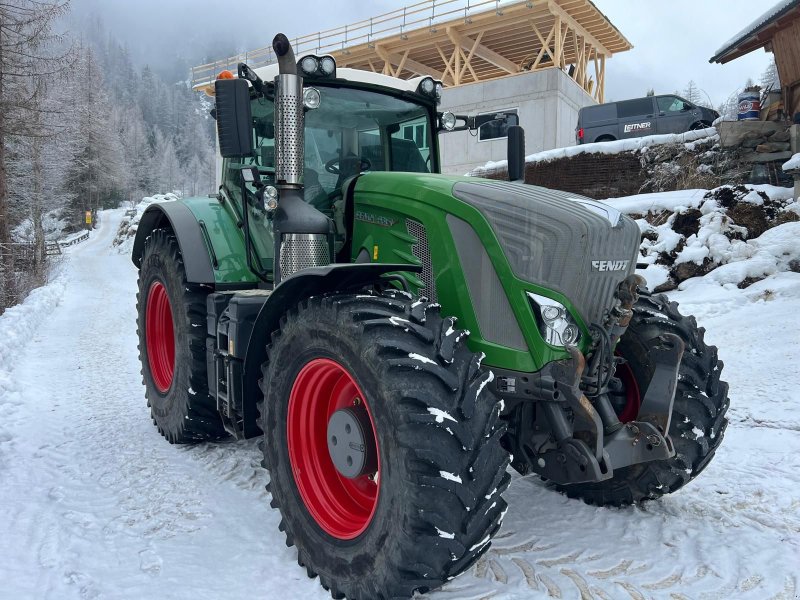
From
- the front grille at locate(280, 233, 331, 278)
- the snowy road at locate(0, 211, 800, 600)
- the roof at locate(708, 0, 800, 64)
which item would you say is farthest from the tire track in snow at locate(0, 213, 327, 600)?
the roof at locate(708, 0, 800, 64)

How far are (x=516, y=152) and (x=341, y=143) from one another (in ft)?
3.50

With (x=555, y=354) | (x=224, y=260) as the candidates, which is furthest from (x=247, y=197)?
(x=555, y=354)

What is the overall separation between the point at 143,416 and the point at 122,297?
11344 millimetres

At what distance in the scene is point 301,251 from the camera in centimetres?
335

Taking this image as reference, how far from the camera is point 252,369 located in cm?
333

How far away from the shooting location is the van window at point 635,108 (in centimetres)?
1700

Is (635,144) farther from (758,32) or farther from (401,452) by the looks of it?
(401,452)

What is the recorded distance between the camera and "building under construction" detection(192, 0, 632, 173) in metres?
19.9

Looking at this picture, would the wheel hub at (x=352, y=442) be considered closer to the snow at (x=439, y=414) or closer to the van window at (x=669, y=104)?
the snow at (x=439, y=414)

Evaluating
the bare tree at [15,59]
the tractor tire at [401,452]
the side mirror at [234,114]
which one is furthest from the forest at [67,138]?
the tractor tire at [401,452]

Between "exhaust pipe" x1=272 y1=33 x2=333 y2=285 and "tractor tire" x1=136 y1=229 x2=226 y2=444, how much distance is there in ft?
3.54

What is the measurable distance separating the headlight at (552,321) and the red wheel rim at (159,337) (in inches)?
130

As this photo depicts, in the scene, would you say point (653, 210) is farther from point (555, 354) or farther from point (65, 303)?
point (65, 303)

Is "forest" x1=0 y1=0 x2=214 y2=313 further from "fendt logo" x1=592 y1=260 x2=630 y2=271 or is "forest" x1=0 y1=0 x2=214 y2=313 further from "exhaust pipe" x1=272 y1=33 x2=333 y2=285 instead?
"fendt logo" x1=592 y1=260 x2=630 y2=271
